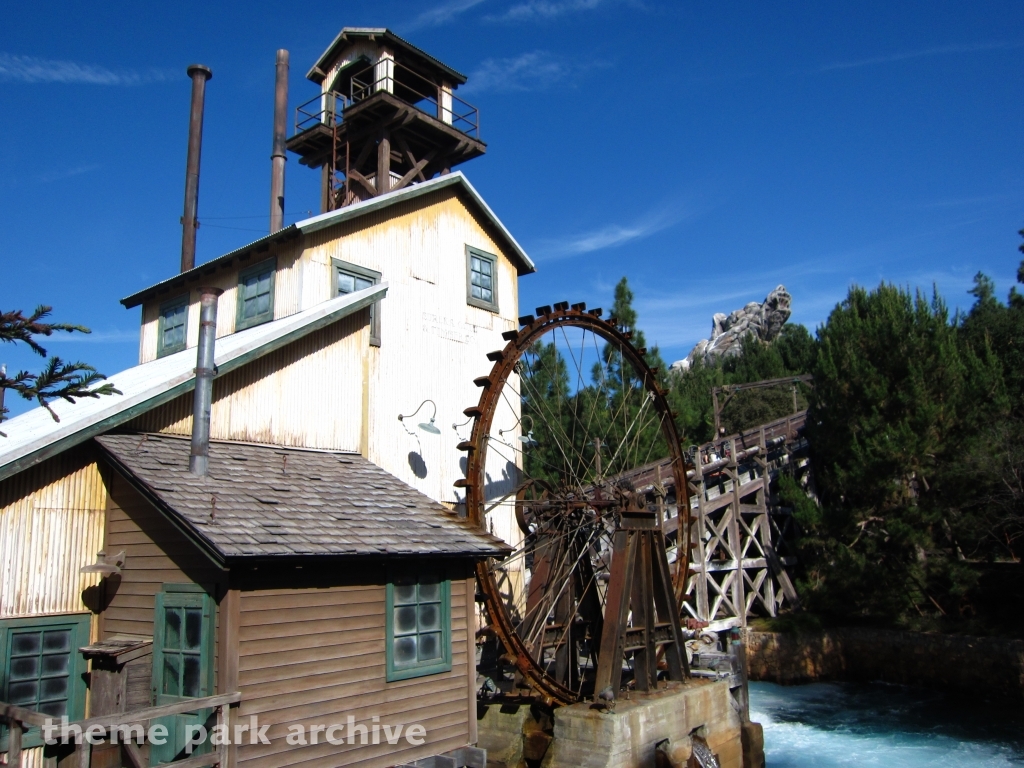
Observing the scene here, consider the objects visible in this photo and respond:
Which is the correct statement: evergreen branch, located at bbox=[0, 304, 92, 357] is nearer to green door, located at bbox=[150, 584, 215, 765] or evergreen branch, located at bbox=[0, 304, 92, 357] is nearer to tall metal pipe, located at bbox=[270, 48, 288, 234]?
green door, located at bbox=[150, 584, 215, 765]

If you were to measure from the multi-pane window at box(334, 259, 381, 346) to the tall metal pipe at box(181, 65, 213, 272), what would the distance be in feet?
21.3

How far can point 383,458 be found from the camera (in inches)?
489

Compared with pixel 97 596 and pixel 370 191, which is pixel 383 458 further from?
pixel 370 191

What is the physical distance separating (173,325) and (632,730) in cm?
1043

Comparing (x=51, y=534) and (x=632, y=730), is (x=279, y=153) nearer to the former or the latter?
(x=51, y=534)

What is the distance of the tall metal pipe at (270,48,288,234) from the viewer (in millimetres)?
18469

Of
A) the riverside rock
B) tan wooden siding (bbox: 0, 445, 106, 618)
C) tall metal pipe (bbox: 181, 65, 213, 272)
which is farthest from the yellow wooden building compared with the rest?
the riverside rock

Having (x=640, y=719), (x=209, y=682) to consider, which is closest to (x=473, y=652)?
(x=640, y=719)

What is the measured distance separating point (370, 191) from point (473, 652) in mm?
10840

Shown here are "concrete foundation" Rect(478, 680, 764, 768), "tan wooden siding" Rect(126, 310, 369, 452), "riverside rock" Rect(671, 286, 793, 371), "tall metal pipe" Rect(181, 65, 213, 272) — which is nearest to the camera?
"tan wooden siding" Rect(126, 310, 369, 452)

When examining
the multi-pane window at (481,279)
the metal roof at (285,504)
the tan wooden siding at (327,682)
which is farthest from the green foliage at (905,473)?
the tan wooden siding at (327,682)

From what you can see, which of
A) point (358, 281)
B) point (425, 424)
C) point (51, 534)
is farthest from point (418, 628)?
point (358, 281)

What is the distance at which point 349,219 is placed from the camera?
44.0ft

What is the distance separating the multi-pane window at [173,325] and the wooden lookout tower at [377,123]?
13.7ft
